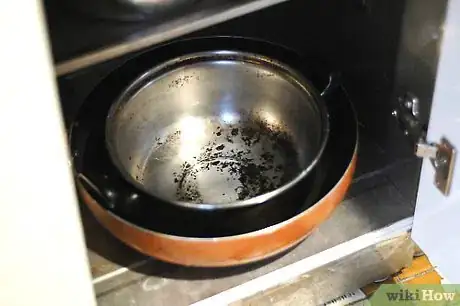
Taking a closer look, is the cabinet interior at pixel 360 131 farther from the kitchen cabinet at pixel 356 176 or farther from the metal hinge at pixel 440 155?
the metal hinge at pixel 440 155

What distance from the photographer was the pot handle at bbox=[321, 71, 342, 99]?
3.20 ft

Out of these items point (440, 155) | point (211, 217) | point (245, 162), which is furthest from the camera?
point (245, 162)

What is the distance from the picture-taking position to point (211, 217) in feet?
2.90

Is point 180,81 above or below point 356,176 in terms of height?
above

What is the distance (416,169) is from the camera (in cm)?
101

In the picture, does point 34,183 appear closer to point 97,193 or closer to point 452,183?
point 97,193

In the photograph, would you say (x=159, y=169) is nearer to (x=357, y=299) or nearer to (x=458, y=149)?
(x=357, y=299)

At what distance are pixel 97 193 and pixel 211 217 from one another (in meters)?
0.13

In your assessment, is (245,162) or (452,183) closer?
(452,183)

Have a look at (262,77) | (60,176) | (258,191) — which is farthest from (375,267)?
(60,176)

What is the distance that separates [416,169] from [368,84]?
0.13m

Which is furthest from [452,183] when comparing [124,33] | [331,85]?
[124,33]

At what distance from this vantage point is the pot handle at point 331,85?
3.20ft

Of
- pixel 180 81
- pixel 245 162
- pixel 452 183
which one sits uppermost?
pixel 180 81
